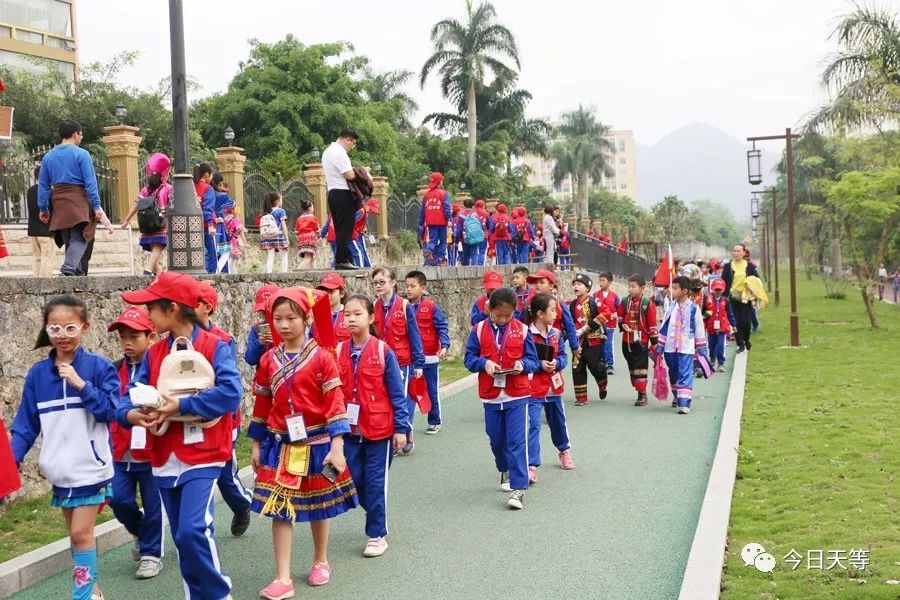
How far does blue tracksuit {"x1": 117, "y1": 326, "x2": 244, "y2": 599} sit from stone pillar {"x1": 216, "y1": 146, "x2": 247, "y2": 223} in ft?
46.8

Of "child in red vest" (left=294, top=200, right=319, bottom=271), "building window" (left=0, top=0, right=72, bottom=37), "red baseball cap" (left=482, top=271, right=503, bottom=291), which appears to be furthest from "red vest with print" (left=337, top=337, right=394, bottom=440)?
"building window" (left=0, top=0, right=72, bottom=37)

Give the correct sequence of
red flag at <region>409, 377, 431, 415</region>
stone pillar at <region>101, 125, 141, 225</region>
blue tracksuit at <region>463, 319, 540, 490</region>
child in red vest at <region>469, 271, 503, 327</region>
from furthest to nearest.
Answer: 1. stone pillar at <region>101, 125, 141, 225</region>
2. child in red vest at <region>469, 271, 503, 327</region>
3. red flag at <region>409, 377, 431, 415</region>
4. blue tracksuit at <region>463, 319, 540, 490</region>

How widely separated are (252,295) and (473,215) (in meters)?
10.4

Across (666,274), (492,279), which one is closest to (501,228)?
(666,274)

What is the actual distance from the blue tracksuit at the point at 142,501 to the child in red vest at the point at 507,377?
2.47 meters

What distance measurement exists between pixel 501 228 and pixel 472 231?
7.21 feet

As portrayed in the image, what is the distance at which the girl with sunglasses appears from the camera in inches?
175

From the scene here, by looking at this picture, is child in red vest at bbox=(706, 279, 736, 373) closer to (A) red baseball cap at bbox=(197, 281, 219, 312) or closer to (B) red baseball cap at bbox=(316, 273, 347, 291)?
(B) red baseball cap at bbox=(316, 273, 347, 291)

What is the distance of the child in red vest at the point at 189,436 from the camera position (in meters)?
4.19

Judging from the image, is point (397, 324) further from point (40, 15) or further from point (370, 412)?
point (40, 15)

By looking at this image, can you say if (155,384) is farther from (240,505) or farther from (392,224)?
→ (392,224)

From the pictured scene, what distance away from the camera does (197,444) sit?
4.27m

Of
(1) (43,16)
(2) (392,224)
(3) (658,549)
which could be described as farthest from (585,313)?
(1) (43,16)

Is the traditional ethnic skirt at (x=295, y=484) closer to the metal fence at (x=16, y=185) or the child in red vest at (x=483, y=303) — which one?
the child in red vest at (x=483, y=303)
